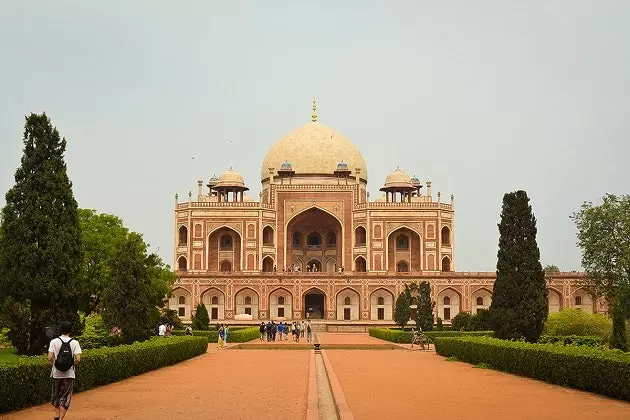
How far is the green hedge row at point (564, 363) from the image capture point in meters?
10.1

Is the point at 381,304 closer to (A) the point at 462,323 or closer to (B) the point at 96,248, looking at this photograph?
(A) the point at 462,323

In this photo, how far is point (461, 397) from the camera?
10602 mm

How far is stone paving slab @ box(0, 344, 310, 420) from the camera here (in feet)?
29.2

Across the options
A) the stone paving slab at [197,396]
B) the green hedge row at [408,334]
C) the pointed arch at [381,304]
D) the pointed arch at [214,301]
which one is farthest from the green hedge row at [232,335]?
the pointed arch at [381,304]

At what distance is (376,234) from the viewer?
4919 centimetres

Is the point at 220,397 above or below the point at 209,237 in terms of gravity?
below

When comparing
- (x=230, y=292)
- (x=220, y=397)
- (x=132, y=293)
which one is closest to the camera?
(x=220, y=397)

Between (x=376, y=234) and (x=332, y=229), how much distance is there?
4.99 meters

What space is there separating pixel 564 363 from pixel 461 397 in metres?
2.00

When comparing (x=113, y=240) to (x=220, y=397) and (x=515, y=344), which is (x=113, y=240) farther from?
(x=220, y=397)

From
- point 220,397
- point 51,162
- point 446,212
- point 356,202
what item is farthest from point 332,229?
point 220,397

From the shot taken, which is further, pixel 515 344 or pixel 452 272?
pixel 452 272

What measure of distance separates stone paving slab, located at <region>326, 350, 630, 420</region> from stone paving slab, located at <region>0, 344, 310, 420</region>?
82 cm

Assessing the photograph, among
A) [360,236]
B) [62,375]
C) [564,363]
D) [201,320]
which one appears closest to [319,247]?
[360,236]
